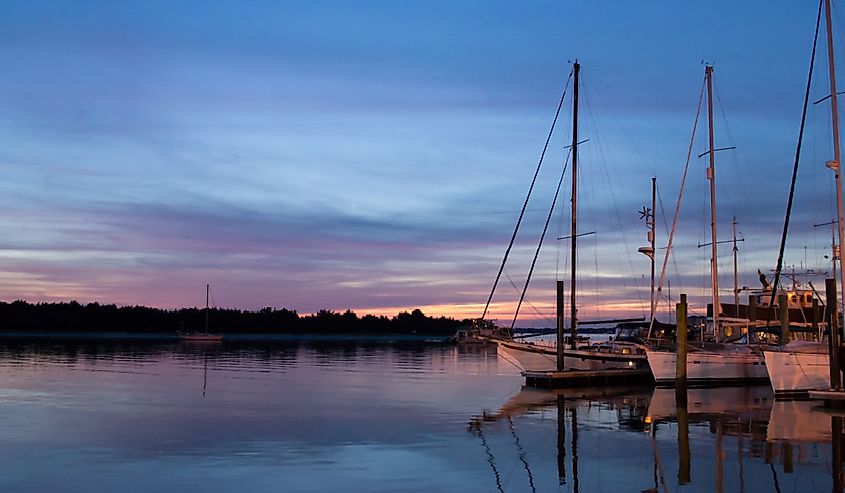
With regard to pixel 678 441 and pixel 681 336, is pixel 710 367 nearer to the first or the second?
pixel 681 336

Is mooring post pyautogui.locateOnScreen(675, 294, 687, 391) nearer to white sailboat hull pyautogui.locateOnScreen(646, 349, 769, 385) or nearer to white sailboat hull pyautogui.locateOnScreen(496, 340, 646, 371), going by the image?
white sailboat hull pyautogui.locateOnScreen(646, 349, 769, 385)

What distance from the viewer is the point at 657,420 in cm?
2683

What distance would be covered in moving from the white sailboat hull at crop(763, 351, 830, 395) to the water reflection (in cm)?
81

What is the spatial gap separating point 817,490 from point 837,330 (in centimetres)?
1605

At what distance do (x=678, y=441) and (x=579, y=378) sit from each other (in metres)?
17.5

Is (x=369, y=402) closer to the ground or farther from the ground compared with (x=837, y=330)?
closer to the ground

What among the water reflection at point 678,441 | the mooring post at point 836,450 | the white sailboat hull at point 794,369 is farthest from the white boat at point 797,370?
the mooring post at point 836,450

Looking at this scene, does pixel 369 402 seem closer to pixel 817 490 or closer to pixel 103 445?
pixel 103 445

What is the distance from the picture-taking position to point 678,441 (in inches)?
875

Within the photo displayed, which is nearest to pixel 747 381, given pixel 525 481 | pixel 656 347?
pixel 656 347

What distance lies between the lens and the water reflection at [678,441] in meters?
17.1

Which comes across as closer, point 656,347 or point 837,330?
point 837,330

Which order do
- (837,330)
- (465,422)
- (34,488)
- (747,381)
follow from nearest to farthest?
1. (34,488)
2. (465,422)
3. (837,330)
4. (747,381)

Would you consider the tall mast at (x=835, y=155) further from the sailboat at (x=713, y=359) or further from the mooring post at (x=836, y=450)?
the sailboat at (x=713, y=359)
